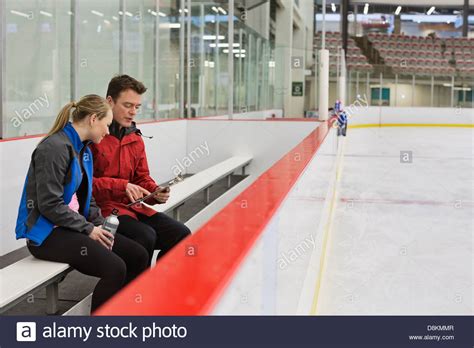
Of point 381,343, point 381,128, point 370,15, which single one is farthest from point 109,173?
point 370,15

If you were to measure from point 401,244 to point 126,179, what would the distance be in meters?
Answer: 2.33

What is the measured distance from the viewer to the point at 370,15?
30.5 metres

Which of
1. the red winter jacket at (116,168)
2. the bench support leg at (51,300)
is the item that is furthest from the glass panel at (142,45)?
the bench support leg at (51,300)

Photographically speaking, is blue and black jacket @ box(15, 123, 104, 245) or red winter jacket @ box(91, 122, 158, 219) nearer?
blue and black jacket @ box(15, 123, 104, 245)

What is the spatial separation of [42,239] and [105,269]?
30 centimetres

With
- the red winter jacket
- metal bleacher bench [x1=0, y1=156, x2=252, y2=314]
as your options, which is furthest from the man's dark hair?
metal bleacher bench [x1=0, y1=156, x2=252, y2=314]

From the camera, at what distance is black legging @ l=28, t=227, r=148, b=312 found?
2602mm

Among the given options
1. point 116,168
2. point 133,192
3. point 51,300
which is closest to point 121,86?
point 116,168

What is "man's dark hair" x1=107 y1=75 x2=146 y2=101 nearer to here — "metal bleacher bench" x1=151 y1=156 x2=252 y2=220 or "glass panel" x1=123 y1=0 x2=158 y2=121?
"metal bleacher bench" x1=151 y1=156 x2=252 y2=220

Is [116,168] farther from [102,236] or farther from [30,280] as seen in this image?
[30,280]

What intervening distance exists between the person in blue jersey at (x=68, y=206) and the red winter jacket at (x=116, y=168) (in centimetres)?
34

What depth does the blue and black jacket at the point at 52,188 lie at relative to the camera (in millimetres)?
2531

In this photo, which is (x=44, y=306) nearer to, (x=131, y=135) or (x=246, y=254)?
(x=131, y=135)

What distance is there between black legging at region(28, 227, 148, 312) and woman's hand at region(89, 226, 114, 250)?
31mm
